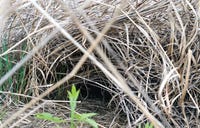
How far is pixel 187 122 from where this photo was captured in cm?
131

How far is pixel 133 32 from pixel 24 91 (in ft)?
1.47

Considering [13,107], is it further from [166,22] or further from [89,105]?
[166,22]

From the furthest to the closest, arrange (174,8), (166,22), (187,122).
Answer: (166,22)
(174,8)
(187,122)

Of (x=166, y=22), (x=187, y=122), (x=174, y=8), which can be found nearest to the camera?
(x=187, y=122)

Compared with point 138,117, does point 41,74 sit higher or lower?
higher

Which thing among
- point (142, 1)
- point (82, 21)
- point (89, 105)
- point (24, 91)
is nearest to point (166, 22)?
point (142, 1)

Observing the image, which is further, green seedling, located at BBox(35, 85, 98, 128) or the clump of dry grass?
the clump of dry grass

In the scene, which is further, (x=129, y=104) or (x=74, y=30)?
(x=74, y=30)

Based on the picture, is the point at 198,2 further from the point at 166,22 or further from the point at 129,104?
the point at 129,104

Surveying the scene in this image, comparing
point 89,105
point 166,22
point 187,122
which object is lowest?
point 187,122

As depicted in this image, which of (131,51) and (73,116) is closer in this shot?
(73,116)

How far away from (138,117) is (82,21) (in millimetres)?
420

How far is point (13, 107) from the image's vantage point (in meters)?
1.45

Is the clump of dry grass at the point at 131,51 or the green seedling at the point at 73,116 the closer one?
the green seedling at the point at 73,116
